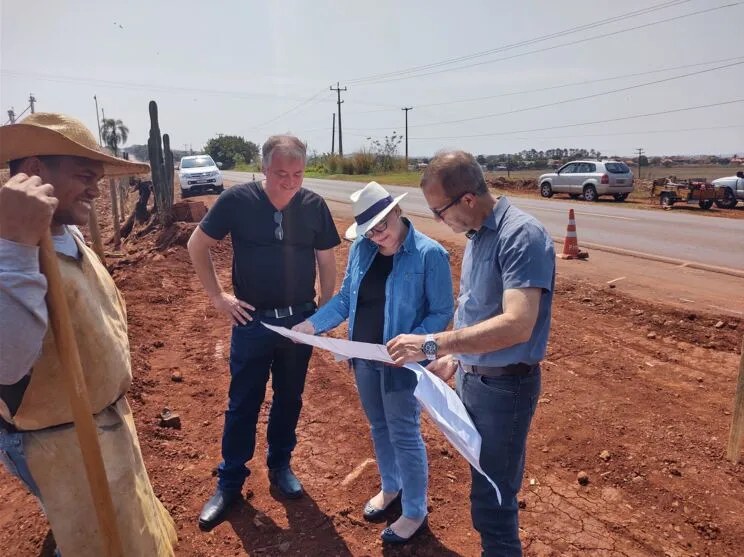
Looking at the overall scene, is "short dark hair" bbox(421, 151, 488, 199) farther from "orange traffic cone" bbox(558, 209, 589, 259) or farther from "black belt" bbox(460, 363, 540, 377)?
"orange traffic cone" bbox(558, 209, 589, 259)

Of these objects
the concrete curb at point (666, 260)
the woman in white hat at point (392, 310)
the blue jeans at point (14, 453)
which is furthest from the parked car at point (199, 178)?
the blue jeans at point (14, 453)

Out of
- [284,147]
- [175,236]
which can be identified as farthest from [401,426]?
[175,236]

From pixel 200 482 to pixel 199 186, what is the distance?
21840 millimetres

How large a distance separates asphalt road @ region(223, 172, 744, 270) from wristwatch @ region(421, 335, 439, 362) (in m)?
8.77

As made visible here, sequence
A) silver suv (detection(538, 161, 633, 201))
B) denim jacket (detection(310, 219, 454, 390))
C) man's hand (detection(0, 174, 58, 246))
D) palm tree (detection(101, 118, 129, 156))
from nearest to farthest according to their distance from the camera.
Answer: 1. man's hand (detection(0, 174, 58, 246))
2. denim jacket (detection(310, 219, 454, 390))
3. silver suv (detection(538, 161, 633, 201))
4. palm tree (detection(101, 118, 129, 156))

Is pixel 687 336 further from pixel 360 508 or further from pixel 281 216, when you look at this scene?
pixel 281 216

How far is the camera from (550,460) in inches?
141

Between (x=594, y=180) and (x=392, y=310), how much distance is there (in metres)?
21.4

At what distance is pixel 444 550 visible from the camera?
2842mm

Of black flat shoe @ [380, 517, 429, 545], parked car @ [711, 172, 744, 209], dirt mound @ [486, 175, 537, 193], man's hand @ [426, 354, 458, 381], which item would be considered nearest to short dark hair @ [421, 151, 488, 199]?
man's hand @ [426, 354, 458, 381]

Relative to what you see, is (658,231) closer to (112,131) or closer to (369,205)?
(369,205)

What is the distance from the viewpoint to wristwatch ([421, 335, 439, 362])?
216 centimetres

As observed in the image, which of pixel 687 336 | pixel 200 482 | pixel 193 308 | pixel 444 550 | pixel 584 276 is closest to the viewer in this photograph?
pixel 444 550

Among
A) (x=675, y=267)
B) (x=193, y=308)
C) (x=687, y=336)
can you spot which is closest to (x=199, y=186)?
(x=193, y=308)
